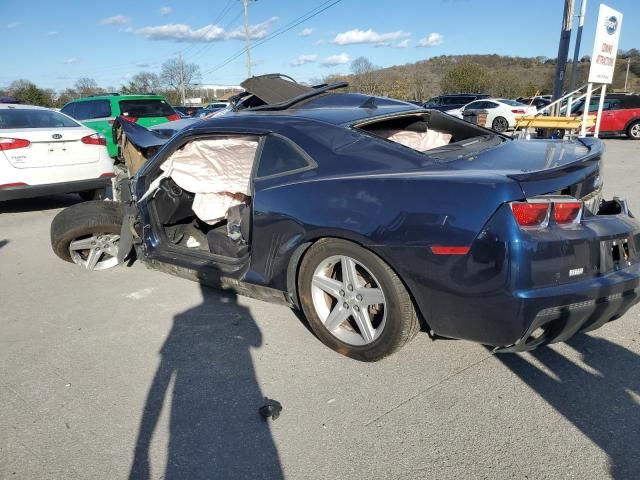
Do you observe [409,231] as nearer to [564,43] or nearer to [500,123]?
[564,43]

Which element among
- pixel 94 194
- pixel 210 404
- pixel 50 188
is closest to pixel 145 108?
pixel 94 194

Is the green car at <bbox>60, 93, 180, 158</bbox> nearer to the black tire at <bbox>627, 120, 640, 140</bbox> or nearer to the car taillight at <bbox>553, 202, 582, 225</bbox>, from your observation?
the car taillight at <bbox>553, 202, 582, 225</bbox>

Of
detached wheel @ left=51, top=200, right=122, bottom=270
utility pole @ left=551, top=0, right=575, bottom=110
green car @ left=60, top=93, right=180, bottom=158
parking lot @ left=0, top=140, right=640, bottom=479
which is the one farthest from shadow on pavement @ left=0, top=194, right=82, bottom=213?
utility pole @ left=551, top=0, right=575, bottom=110

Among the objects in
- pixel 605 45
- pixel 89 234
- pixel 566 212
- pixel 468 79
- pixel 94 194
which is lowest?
pixel 94 194

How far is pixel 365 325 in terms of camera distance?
2824mm

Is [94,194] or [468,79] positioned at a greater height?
[468,79]

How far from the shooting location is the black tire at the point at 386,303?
2.61m

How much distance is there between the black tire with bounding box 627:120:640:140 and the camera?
15637mm

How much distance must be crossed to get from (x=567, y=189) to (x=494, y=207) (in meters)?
0.54

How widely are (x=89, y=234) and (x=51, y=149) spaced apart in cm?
259

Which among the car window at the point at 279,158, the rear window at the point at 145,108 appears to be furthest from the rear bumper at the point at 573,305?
the rear window at the point at 145,108

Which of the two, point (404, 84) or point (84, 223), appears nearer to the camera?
point (84, 223)

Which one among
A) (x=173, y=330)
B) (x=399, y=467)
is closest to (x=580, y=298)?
(x=399, y=467)

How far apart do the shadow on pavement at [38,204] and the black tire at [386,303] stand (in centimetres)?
665
